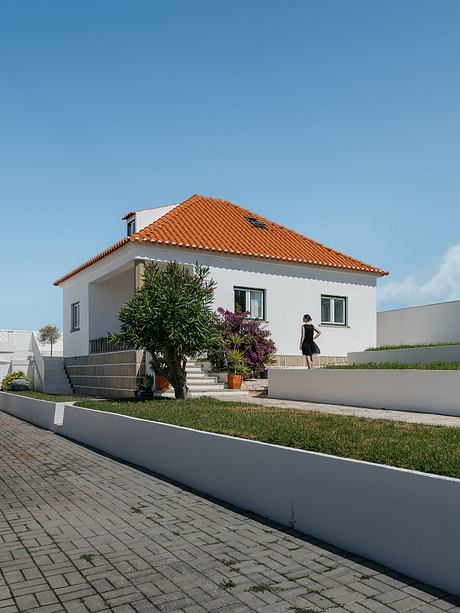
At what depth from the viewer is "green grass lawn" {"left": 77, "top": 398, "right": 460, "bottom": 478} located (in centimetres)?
562

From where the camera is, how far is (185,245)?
1850cm

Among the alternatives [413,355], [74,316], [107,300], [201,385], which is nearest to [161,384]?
[201,385]

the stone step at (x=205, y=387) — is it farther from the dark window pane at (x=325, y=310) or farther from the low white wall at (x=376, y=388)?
the dark window pane at (x=325, y=310)

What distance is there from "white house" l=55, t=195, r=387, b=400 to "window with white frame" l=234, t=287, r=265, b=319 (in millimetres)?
36

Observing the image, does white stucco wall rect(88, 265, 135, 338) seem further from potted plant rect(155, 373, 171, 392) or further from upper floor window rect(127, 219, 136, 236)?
potted plant rect(155, 373, 171, 392)

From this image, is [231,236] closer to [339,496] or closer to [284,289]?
[284,289]

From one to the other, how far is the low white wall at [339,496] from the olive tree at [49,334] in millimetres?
57130

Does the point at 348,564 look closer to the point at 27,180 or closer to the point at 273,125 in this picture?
the point at 273,125

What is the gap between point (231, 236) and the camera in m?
21.0

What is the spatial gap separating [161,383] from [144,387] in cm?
60

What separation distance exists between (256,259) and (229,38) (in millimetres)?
9488

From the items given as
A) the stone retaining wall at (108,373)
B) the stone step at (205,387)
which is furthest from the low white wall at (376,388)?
the stone retaining wall at (108,373)

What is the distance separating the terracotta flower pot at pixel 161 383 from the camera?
1664 cm

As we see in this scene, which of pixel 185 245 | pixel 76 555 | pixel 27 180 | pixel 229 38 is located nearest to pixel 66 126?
pixel 27 180
